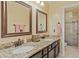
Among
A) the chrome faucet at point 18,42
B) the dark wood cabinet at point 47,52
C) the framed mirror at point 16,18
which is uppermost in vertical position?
the framed mirror at point 16,18

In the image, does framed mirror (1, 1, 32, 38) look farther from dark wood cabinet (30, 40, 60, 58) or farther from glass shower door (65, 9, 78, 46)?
glass shower door (65, 9, 78, 46)

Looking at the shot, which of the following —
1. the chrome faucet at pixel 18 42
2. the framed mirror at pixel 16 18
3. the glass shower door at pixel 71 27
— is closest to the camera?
the framed mirror at pixel 16 18

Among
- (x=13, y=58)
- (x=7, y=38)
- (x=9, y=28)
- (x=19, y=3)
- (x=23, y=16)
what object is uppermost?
(x=19, y=3)

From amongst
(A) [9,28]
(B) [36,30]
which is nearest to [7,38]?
(A) [9,28]

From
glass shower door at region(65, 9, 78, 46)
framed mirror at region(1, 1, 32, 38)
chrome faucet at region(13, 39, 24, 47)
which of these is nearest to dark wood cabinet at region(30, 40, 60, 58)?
chrome faucet at region(13, 39, 24, 47)

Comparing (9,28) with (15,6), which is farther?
(15,6)

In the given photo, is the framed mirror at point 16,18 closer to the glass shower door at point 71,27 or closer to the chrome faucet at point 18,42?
the chrome faucet at point 18,42

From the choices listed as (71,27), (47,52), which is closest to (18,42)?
(47,52)

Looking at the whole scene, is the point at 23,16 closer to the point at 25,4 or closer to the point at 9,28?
the point at 25,4

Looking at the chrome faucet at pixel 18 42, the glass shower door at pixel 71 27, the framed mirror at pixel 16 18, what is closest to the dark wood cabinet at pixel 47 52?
the chrome faucet at pixel 18 42

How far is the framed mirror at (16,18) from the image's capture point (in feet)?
7.84

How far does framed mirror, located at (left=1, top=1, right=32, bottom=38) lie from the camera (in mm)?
2389

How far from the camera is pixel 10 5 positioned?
2.57m

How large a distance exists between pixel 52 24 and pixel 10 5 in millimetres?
3122
